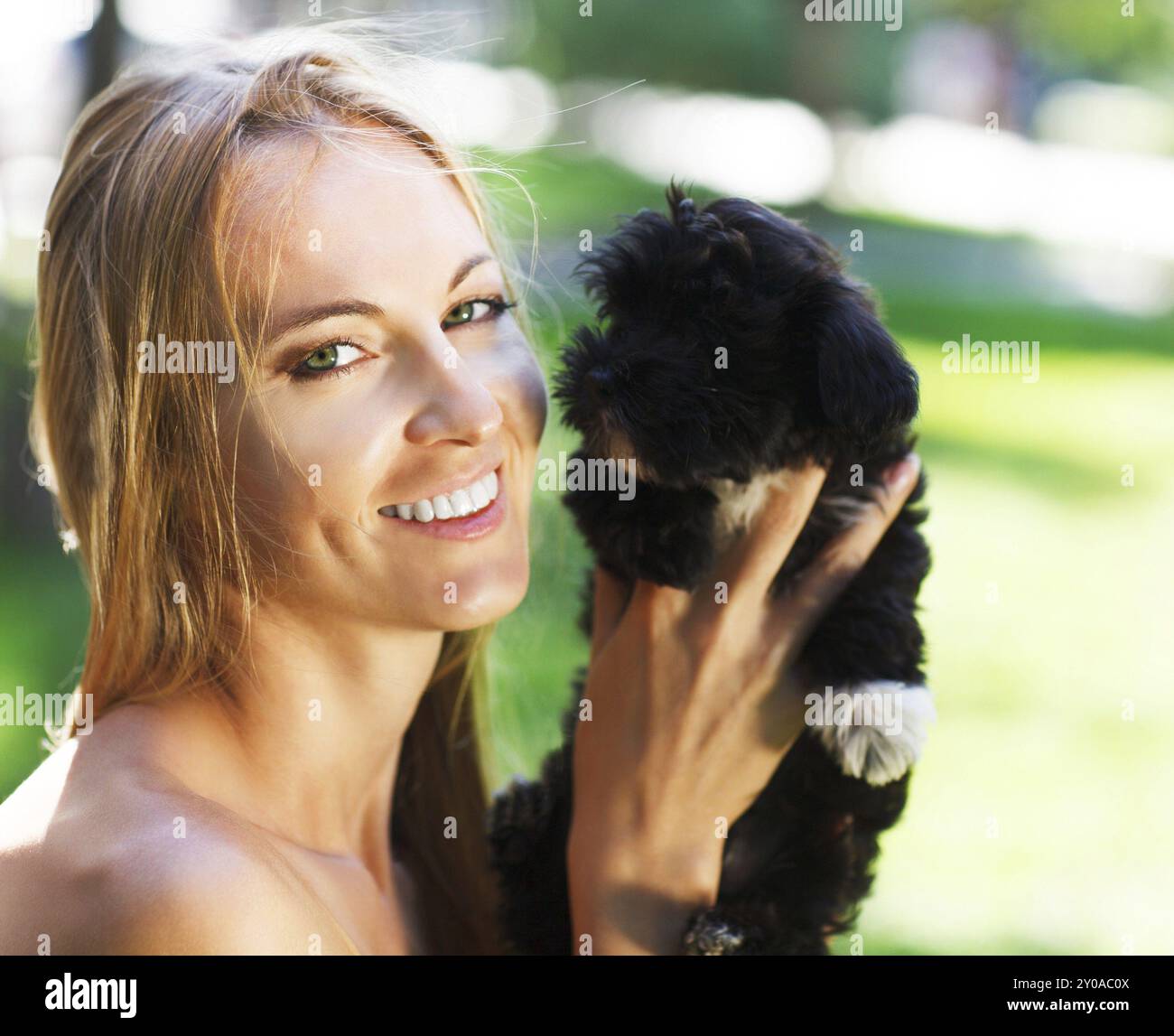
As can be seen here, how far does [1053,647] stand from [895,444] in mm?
5568

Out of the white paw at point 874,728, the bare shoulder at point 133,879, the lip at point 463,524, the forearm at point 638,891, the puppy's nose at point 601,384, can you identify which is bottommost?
the forearm at point 638,891

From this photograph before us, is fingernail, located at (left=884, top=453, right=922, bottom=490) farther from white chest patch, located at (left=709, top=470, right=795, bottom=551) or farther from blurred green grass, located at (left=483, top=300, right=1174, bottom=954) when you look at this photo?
blurred green grass, located at (left=483, top=300, right=1174, bottom=954)

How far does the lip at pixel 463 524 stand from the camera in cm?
210

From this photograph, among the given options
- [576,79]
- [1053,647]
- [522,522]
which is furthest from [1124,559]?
[576,79]

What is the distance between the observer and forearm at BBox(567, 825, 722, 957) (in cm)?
235

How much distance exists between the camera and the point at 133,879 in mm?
1668

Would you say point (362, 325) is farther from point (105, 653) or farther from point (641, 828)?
point (641, 828)

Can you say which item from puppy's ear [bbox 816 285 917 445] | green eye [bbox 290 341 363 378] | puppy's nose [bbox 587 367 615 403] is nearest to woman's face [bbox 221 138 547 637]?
green eye [bbox 290 341 363 378]

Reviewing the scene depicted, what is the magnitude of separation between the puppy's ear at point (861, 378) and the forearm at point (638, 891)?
909 millimetres

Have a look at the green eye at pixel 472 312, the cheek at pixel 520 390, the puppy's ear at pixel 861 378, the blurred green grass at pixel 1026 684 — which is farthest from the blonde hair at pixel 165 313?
the blurred green grass at pixel 1026 684

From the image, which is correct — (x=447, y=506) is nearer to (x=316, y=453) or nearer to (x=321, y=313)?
(x=316, y=453)

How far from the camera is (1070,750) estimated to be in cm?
630

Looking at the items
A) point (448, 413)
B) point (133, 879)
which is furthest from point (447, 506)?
point (133, 879)

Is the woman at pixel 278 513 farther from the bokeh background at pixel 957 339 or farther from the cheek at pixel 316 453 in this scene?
the bokeh background at pixel 957 339
